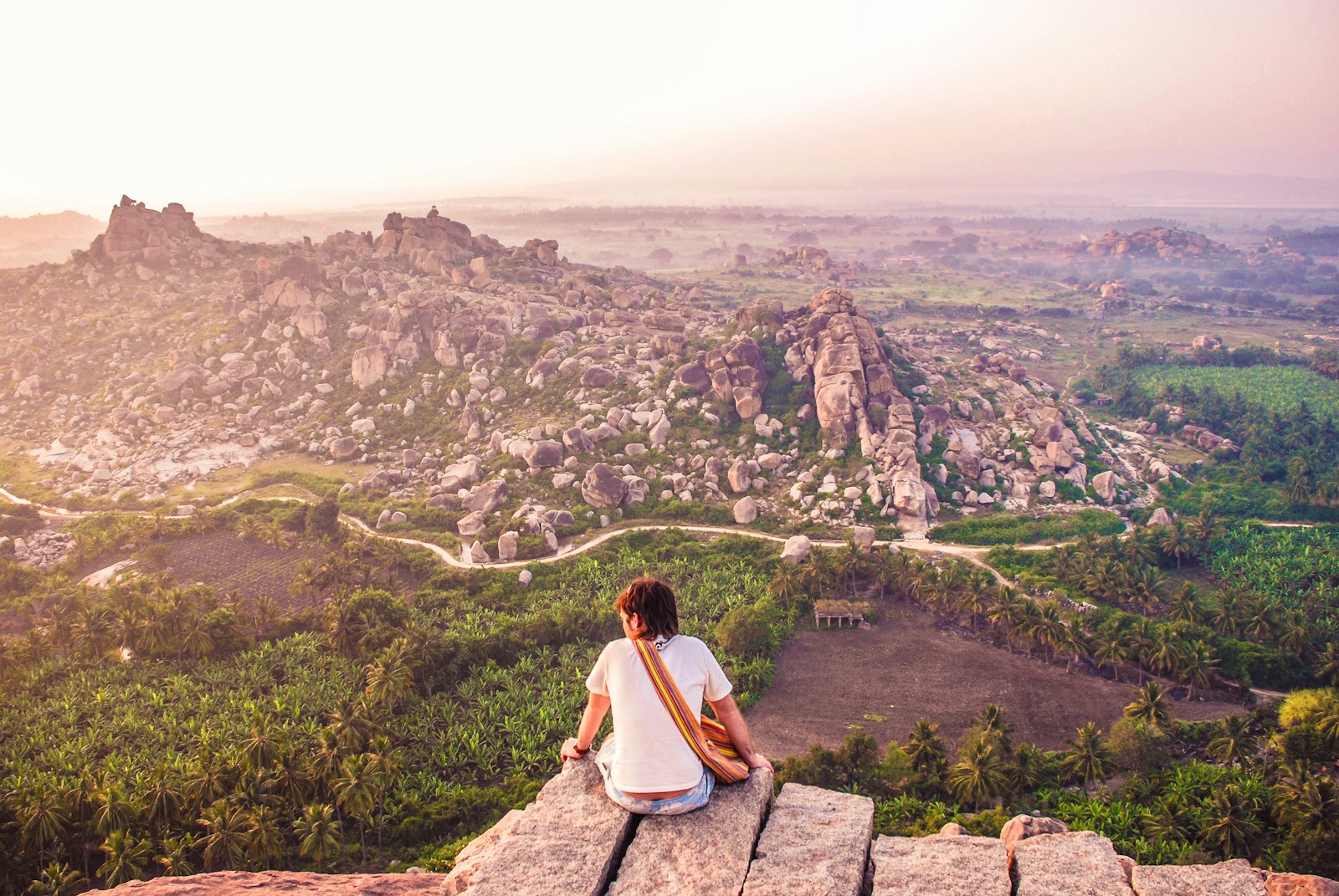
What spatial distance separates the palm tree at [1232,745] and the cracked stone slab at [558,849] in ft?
84.1

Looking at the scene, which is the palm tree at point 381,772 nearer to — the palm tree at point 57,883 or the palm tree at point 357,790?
the palm tree at point 357,790

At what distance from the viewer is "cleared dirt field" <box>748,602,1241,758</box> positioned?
87.5ft

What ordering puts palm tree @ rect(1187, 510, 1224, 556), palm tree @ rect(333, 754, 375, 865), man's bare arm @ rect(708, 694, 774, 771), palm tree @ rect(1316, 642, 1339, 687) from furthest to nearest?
palm tree @ rect(1187, 510, 1224, 556) → palm tree @ rect(1316, 642, 1339, 687) → palm tree @ rect(333, 754, 375, 865) → man's bare arm @ rect(708, 694, 774, 771)

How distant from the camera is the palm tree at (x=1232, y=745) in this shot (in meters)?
23.3

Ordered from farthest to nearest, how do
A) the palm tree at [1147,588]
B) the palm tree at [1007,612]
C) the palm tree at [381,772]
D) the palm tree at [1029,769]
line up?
the palm tree at [1147,588], the palm tree at [1007,612], the palm tree at [1029,769], the palm tree at [381,772]

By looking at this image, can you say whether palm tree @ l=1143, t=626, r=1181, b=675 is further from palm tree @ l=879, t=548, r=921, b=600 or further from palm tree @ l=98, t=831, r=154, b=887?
palm tree @ l=98, t=831, r=154, b=887

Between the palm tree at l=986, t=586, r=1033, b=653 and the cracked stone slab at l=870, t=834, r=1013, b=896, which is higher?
the cracked stone slab at l=870, t=834, r=1013, b=896

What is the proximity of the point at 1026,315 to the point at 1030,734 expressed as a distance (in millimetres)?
101071

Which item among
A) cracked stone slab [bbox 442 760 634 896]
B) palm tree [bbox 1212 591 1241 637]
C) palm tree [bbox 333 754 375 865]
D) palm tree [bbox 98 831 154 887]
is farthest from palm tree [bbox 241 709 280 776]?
palm tree [bbox 1212 591 1241 637]

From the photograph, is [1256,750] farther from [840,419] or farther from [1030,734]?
[840,419]

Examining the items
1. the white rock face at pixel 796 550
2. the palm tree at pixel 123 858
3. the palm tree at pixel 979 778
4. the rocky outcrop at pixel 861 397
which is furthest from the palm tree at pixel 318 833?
the rocky outcrop at pixel 861 397

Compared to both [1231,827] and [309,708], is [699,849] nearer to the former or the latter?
[1231,827]

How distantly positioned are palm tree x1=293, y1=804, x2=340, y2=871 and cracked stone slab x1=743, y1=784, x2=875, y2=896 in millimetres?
16082

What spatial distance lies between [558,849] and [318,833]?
51.7 ft
